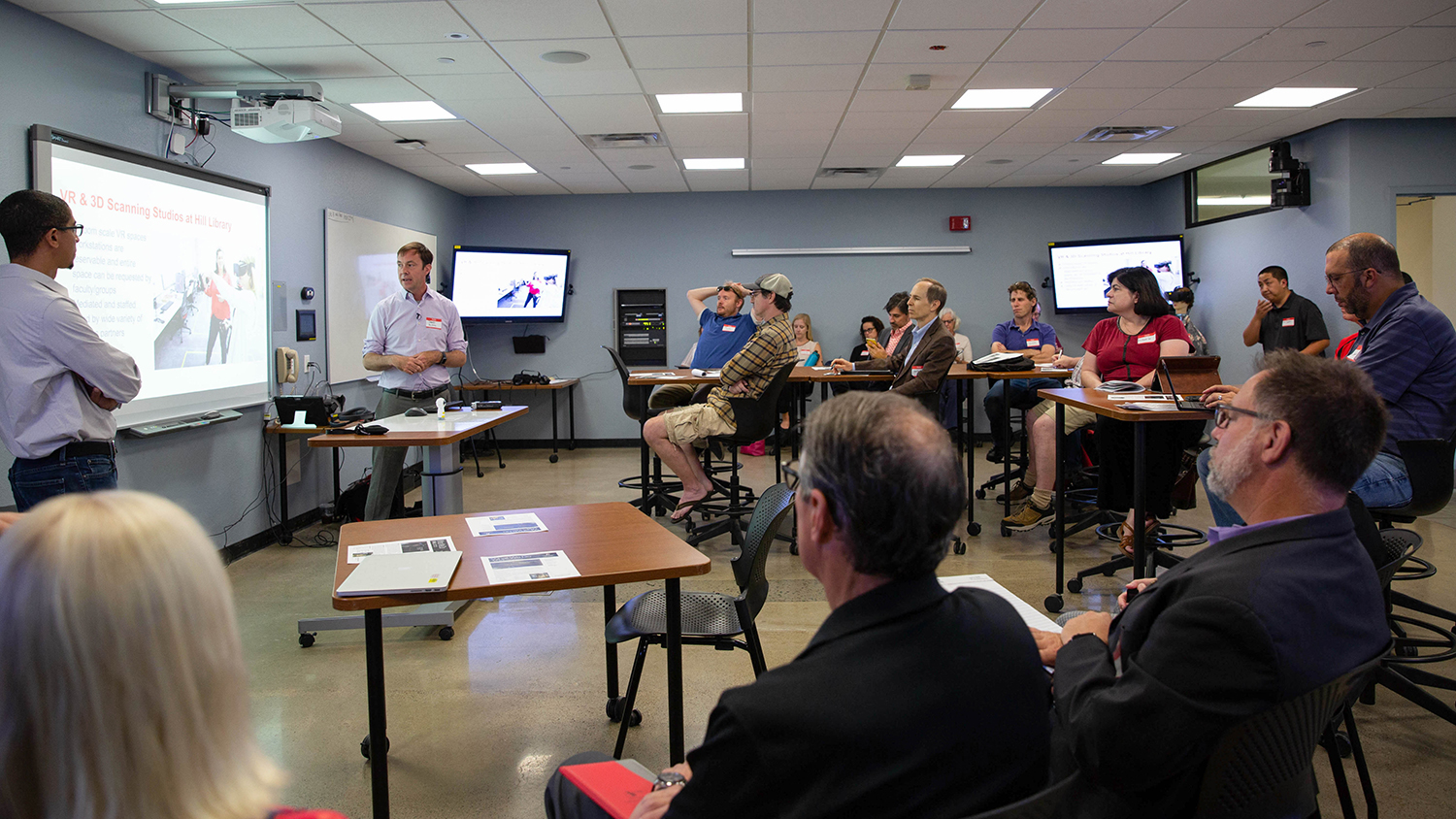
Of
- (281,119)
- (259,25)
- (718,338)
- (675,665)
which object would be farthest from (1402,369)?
(281,119)

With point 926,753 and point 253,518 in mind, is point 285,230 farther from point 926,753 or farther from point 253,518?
point 926,753

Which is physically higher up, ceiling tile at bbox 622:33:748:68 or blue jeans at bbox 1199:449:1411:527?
ceiling tile at bbox 622:33:748:68

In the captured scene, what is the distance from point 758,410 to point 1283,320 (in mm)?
4628

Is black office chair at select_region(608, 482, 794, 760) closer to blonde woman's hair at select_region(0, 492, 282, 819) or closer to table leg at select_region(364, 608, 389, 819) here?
table leg at select_region(364, 608, 389, 819)

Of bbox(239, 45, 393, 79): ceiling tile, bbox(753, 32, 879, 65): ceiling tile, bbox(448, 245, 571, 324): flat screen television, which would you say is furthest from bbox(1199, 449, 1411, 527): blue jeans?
bbox(448, 245, 571, 324): flat screen television

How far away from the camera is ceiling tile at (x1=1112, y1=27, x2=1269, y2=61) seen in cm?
410

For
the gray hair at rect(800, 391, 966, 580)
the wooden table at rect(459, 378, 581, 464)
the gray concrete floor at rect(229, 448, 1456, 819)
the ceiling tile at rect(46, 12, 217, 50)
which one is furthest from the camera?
the wooden table at rect(459, 378, 581, 464)

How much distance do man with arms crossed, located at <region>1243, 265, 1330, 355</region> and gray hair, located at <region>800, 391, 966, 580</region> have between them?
20.7ft

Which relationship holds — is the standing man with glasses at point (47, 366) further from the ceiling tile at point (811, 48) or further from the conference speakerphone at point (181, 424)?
the ceiling tile at point (811, 48)

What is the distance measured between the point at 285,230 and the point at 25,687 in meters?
5.49

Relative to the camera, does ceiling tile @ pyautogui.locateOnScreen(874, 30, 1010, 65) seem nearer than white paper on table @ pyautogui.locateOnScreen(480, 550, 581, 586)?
No

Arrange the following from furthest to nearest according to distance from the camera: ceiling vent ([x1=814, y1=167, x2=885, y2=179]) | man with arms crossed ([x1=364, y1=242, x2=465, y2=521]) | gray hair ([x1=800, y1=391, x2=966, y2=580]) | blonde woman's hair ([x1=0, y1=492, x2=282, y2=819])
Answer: ceiling vent ([x1=814, y1=167, x2=885, y2=179])
man with arms crossed ([x1=364, y1=242, x2=465, y2=521])
gray hair ([x1=800, y1=391, x2=966, y2=580])
blonde woman's hair ([x1=0, y1=492, x2=282, y2=819])

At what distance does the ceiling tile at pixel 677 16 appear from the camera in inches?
143

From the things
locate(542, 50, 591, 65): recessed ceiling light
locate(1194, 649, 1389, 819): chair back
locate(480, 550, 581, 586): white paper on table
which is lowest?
locate(1194, 649, 1389, 819): chair back
